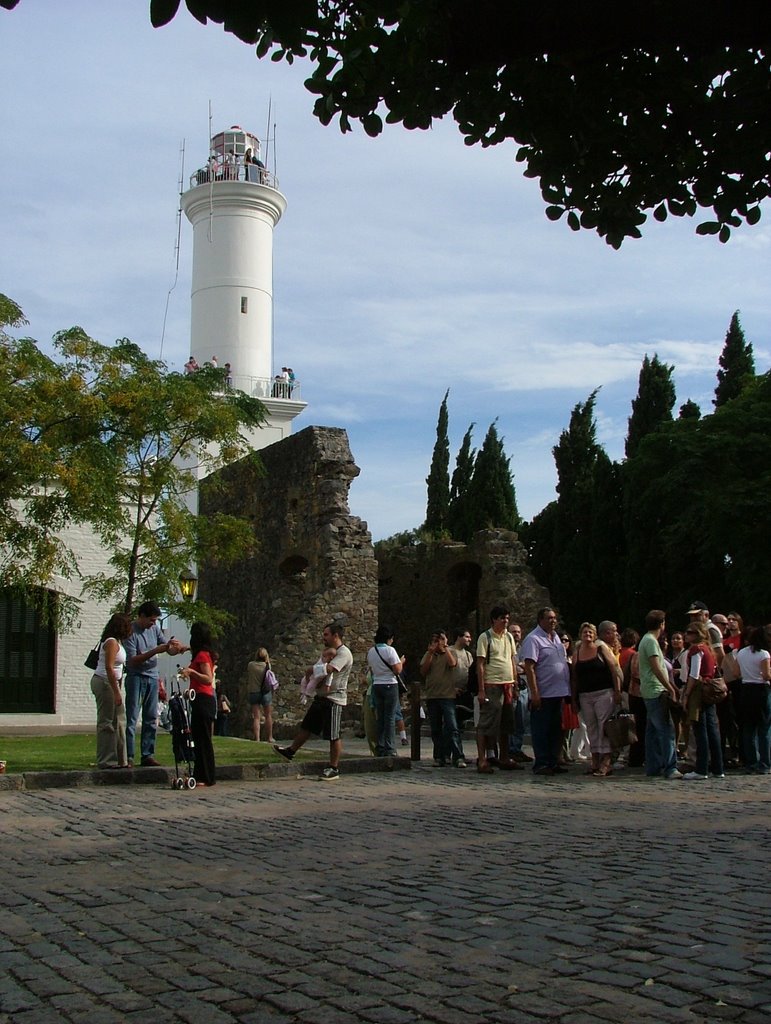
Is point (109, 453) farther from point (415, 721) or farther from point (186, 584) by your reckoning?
point (415, 721)

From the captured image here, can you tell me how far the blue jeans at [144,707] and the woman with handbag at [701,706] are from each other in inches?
222

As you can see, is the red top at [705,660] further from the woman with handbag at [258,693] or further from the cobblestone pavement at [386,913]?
the woman with handbag at [258,693]

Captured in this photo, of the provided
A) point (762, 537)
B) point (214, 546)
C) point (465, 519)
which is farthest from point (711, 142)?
point (465, 519)

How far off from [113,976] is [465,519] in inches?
1691

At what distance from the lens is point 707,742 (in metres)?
12.7

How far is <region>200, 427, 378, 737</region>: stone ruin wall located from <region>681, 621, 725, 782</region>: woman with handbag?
→ 9513 millimetres

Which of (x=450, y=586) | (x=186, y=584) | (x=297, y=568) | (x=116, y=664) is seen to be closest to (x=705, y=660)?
(x=116, y=664)

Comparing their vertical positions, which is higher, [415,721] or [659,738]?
[415,721]

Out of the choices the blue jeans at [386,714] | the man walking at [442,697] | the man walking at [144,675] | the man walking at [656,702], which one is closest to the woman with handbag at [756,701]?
the man walking at [656,702]

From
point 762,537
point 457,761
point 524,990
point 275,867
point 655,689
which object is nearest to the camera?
point 524,990

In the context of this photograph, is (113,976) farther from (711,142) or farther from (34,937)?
(711,142)

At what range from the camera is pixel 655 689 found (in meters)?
12.3

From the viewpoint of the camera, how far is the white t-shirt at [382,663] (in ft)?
46.6

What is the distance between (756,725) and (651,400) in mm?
28674
